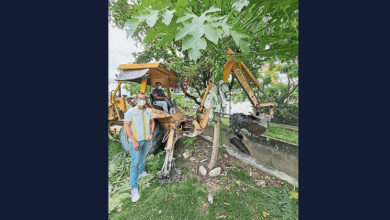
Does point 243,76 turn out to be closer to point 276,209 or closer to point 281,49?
point 281,49

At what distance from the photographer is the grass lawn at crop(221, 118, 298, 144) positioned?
1.70 meters

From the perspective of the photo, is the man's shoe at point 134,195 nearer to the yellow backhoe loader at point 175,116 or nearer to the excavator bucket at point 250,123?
the yellow backhoe loader at point 175,116

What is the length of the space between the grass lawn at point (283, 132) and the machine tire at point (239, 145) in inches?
16.9

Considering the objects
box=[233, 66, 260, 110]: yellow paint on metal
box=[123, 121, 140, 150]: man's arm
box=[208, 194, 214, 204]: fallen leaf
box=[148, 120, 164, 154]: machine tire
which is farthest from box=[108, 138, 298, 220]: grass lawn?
box=[233, 66, 260, 110]: yellow paint on metal

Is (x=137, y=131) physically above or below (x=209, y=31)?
below

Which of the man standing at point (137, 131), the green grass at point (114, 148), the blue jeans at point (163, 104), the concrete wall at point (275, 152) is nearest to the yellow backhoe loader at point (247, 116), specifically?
the concrete wall at point (275, 152)

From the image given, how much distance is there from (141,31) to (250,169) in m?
2.55

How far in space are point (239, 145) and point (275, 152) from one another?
1.82 feet

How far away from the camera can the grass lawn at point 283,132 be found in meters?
1.70

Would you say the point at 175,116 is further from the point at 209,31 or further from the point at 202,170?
the point at 209,31

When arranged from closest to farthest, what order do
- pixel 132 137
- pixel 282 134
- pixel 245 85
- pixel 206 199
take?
pixel 206 199
pixel 132 137
pixel 282 134
pixel 245 85

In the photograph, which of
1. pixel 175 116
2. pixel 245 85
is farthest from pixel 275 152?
pixel 175 116

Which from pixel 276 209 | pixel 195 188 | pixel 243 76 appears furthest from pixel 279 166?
pixel 243 76

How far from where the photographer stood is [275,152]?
6.05 feet
